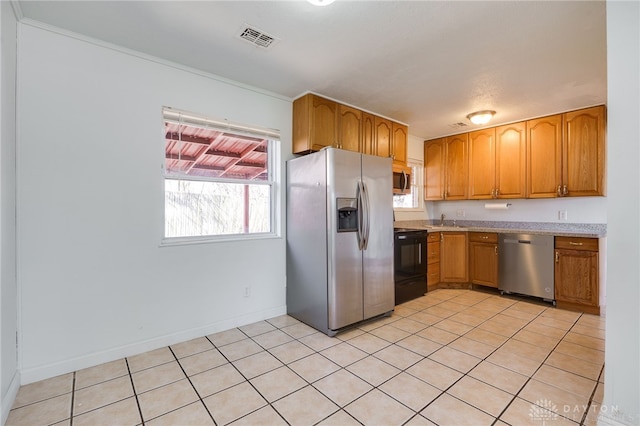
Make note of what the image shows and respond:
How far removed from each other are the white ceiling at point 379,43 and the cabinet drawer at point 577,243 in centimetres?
162

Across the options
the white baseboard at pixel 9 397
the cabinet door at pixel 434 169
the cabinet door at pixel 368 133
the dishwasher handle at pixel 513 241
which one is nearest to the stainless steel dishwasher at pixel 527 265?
the dishwasher handle at pixel 513 241

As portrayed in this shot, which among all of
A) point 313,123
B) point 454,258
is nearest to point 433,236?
point 454,258

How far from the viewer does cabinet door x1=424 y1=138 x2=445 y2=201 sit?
4988mm

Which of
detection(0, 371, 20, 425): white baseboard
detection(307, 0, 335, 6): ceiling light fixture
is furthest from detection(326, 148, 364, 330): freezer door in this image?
detection(0, 371, 20, 425): white baseboard

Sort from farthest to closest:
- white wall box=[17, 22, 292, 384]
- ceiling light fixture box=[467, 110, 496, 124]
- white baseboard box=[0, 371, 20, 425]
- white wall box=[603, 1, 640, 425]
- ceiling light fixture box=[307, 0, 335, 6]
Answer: ceiling light fixture box=[467, 110, 496, 124] < white wall box=[17, 22, 292, 384] < ceiling light fixture box=[307, 0, 335, 6] < white baseboard box=[0, 371, 20, 425] < white wall box=[603, 1, 640, 425]

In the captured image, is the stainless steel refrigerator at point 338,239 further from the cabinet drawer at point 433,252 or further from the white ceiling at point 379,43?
the cabinet drawer at point 433,252

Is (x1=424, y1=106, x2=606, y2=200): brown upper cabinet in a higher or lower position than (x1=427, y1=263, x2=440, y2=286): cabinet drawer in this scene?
higher

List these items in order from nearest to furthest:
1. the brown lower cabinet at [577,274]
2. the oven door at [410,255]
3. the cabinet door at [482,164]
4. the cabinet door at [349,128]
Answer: the brown lower cabinet at [577,274] < the cabinet door at [349,128] < the oven door at [410,255] < the cabinet door at [482,164]

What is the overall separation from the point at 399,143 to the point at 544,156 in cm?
190

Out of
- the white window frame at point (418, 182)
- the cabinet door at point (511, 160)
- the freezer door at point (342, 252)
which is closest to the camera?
the freezer door at point (342, 252)

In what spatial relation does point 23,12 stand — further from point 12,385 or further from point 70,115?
point 12,385

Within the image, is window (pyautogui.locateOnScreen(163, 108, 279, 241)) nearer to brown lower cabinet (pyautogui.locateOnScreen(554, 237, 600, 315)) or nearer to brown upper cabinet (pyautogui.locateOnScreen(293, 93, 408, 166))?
brown upper cabinet (pyautogui.locateOnScreen(293, 93, 408, 166))

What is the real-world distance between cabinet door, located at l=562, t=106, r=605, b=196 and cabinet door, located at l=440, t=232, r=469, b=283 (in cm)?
141

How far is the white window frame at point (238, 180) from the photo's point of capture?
8.64 ft
